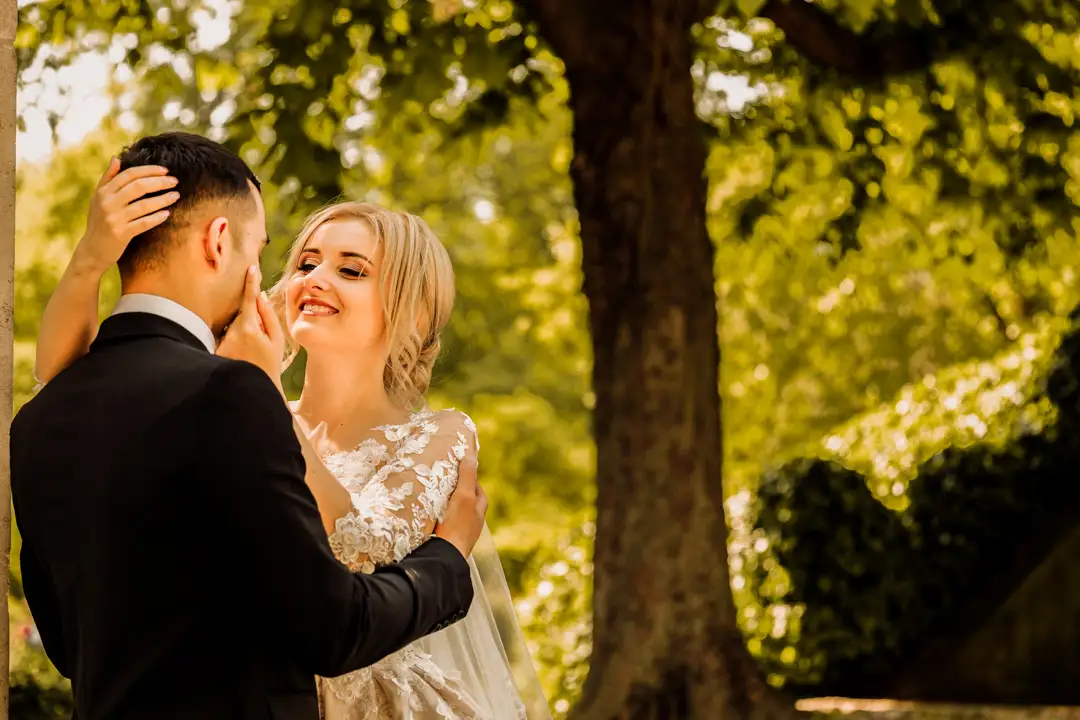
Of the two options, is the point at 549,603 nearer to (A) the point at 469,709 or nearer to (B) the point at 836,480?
(B) the point at 836,480

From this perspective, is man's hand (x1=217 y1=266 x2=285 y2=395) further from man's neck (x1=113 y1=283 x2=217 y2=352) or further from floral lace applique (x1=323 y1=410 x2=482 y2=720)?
floral lace applique (x1=323 y1=410 x2=482 y2=720)

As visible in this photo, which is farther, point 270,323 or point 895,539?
point 895,539

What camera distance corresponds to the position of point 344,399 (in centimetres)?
373

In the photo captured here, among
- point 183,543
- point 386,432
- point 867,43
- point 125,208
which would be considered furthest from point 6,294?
point 867,43

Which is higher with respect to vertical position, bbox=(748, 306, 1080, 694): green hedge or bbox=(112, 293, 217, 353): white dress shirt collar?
bbox=(112, 293, 217, 353): white dress shirt collar

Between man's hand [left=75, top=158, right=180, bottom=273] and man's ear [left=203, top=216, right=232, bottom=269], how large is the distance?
8 centimetres

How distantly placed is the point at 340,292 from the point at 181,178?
1.12m

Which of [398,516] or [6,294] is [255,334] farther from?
[398,516]

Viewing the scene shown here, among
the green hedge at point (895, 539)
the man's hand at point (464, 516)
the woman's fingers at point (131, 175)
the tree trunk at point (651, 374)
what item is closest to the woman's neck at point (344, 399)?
the man's hand at point (464, 516)

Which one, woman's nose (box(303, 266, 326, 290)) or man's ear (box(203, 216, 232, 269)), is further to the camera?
woman's nose (box(303, 266, 326, 290))

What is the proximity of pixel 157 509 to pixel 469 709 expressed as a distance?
1.47 metres

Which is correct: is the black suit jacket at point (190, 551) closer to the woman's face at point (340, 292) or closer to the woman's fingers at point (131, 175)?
the woman's fingers at point (131, 175)

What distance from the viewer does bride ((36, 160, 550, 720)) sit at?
3.29m

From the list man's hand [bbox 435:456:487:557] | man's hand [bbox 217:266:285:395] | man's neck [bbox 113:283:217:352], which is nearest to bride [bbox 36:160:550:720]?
man's hand [bbox 435:456:487:557]
